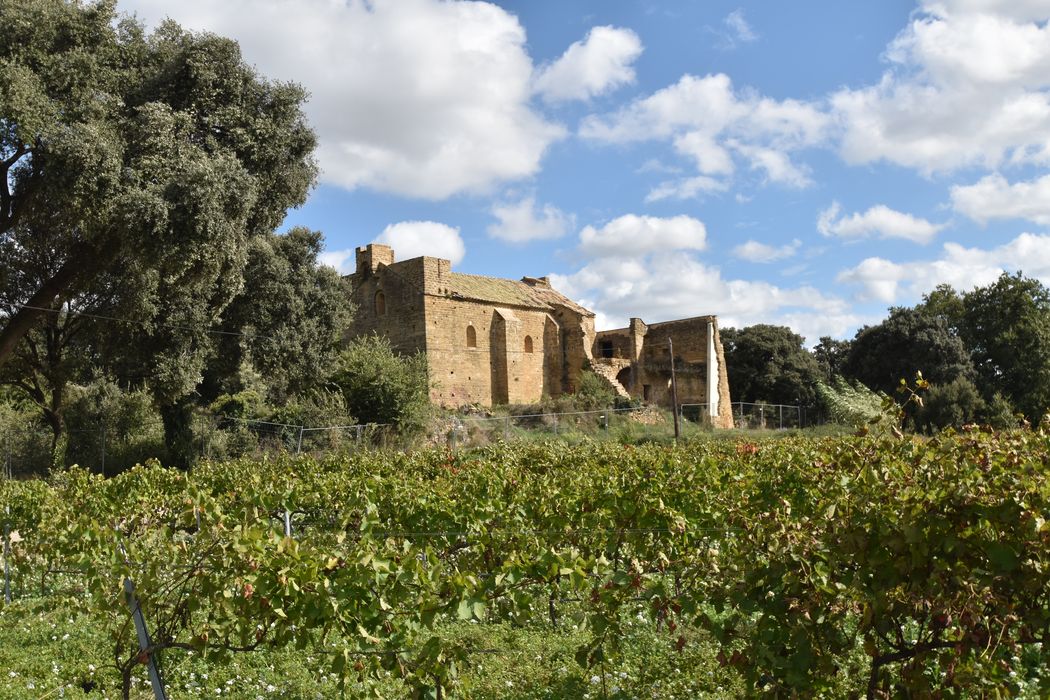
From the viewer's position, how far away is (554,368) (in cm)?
3538

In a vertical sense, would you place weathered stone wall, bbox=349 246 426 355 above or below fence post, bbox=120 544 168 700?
above

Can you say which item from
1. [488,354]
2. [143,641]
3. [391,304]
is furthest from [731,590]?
[488,354]

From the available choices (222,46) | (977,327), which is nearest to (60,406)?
(222,46)

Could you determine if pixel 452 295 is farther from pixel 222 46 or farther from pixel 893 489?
pixel 893 489

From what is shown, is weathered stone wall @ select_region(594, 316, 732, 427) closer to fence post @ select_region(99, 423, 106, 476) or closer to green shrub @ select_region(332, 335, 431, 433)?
green shrub @ select_region(332, 335, 431, 433)

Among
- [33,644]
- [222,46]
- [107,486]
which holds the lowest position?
[33,644]

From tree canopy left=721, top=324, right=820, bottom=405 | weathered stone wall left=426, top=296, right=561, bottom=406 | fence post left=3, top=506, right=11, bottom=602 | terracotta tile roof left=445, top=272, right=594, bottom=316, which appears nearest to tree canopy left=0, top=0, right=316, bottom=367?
fence post left=3, top=506, right=11, bottom=602

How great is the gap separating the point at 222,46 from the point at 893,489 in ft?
57.3

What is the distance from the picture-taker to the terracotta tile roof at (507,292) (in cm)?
3300

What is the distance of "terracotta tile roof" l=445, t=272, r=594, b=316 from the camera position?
33.0 m

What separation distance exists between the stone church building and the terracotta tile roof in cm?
7

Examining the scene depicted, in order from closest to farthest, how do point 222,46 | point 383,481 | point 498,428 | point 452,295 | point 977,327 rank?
point 383,481
point 222,46
point 498,428
point 452,295
point 977,327

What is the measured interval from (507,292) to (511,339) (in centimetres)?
313

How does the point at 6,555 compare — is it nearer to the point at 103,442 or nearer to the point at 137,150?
the point at 137,150
